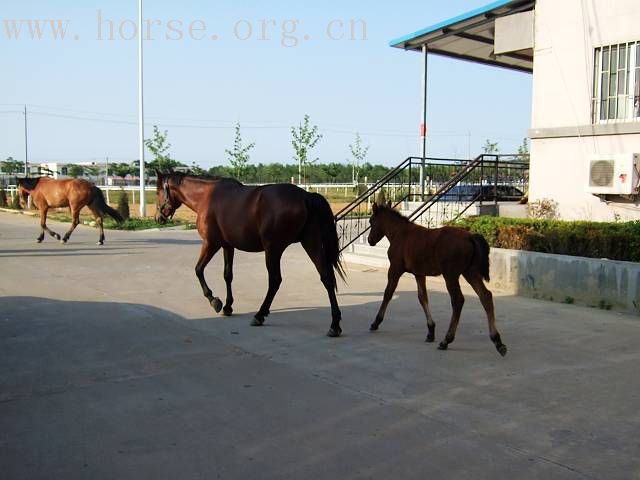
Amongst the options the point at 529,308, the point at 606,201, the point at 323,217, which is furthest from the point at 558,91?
the point at 323,217

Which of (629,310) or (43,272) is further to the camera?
(43,272)

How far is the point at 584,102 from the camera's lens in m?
11.5

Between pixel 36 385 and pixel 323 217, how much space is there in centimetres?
362

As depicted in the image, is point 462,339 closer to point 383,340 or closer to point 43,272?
point 383,340

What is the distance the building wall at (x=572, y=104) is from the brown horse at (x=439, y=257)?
19.5 feet

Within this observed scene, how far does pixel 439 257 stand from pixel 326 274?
147cm

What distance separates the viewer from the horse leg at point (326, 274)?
265 inches

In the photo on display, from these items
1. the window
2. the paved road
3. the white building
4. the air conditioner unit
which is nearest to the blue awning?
the white building

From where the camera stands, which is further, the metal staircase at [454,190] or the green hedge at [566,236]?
the metal staircase at [454,190]

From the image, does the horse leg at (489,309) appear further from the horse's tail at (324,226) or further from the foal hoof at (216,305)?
the foal hoof at (216,305)

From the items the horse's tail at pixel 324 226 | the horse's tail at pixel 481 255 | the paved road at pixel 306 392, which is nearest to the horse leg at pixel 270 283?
the paved road at pixel 306 392

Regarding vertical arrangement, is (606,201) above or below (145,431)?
above

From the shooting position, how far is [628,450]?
3812 mm

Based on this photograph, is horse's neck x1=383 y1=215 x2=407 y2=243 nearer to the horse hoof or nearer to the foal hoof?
the horse hoof
